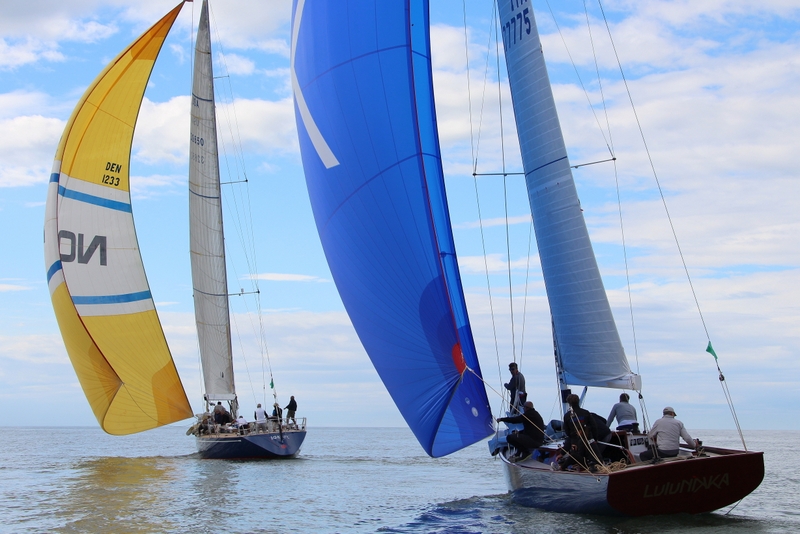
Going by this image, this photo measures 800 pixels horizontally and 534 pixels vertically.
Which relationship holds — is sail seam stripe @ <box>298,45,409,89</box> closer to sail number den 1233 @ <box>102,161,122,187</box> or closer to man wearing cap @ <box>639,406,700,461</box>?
man wearing cap @ <box>639,406,700,461</box>

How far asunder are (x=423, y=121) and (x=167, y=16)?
53.7 ft

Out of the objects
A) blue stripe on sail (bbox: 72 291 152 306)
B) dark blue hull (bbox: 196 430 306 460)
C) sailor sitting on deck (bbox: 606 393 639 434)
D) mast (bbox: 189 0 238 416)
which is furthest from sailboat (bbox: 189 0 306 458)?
sailor sitting on deck (bbox: 606 393 639 434)

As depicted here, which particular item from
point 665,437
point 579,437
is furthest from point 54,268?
point 665,437

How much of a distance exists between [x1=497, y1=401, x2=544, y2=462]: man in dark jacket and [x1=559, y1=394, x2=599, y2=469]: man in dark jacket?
109cm

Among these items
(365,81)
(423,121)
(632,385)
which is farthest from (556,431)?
(365,81)

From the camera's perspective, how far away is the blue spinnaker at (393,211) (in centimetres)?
1116

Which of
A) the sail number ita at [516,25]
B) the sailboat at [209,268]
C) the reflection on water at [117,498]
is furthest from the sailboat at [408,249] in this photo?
the sailboat at [209,268]

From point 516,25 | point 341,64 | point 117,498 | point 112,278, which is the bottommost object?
point 117,498

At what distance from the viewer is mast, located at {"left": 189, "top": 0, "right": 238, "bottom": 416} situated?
1029 inches

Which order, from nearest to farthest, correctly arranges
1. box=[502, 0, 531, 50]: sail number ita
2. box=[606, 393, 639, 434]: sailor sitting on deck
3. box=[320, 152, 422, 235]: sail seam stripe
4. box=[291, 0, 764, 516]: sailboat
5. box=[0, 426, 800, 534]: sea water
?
box=[291, 0, 764, 516]: sailboat
box=[0, 426, 800, 534]: sea water
box=[320, 152, 422, 235]: sail seam stripe
box=[606, 393, 639, 434]: sailor sitting on deck
box=[502, 0, 531, 50]: sail number ita

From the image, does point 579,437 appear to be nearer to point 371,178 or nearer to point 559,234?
point 559,234

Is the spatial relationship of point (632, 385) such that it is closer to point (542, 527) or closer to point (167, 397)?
point (542, 527)

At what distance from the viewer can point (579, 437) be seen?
10.7 m

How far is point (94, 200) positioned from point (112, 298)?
273cm
